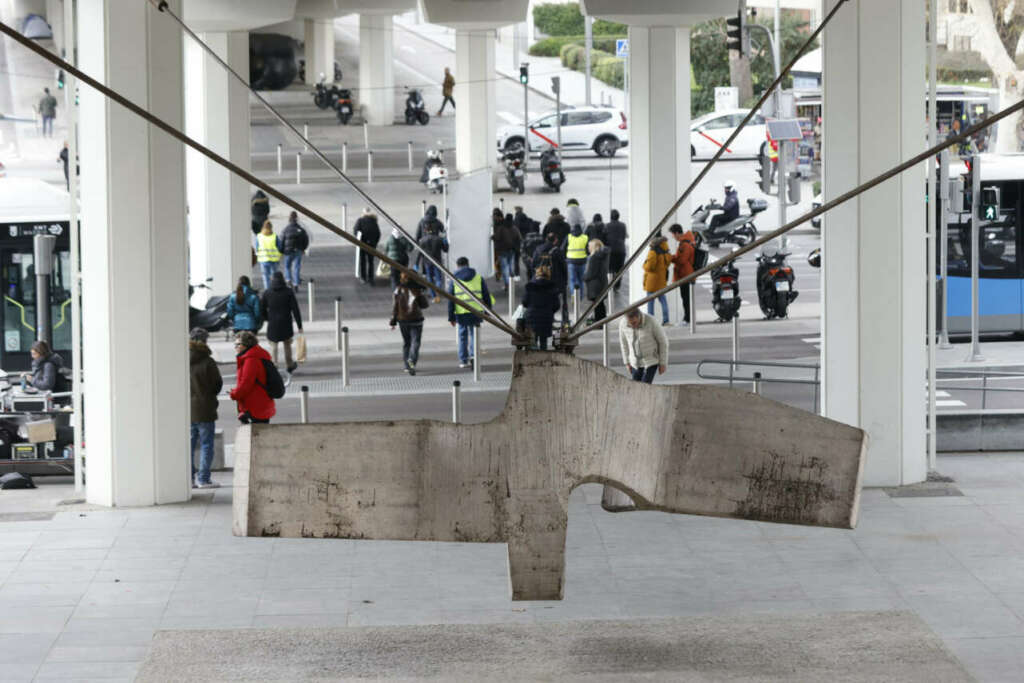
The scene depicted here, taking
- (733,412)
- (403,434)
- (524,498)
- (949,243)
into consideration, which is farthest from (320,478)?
(949,243)

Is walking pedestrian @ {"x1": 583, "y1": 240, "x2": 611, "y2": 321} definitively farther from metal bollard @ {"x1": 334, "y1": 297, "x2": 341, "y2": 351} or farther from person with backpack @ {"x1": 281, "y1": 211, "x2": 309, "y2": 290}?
person with backpack @ {"x1": 281, "y1": 211, "x2": 309, "y2": 290}

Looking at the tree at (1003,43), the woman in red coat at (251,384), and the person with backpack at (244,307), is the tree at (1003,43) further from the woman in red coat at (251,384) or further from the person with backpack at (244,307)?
the woman in red coat at (251,384)

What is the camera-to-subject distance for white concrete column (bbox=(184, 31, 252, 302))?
32.1 metres

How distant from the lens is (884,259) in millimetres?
16438

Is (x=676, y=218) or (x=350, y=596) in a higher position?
(x=676, y=218)

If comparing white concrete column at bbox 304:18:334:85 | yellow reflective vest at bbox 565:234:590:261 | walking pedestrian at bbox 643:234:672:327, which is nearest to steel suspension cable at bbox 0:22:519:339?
walking pedestrian at bbox 643:234:672:327

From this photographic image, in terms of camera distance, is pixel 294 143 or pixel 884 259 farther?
pixel 294 143

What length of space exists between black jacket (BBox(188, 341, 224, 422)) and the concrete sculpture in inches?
366

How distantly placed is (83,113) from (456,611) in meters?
6.71

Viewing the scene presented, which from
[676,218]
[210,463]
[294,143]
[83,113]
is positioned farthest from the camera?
[294,143]

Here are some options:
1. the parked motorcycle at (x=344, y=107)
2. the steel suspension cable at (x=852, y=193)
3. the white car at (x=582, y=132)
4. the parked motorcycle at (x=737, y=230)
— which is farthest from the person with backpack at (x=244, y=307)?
the parked motorcycle at (x=344, y=107)

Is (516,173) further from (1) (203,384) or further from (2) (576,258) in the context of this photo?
(1) (203,384)

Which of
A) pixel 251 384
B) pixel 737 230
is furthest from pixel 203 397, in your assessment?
pixel 737 230

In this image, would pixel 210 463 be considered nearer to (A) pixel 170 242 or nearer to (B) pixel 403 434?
(A) pixel 170 242
